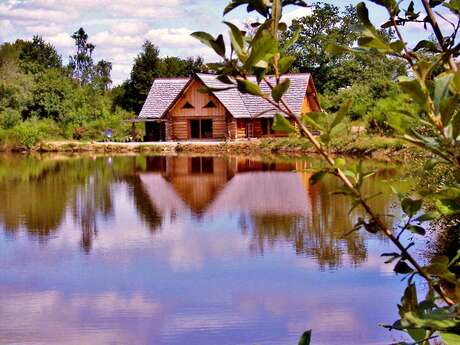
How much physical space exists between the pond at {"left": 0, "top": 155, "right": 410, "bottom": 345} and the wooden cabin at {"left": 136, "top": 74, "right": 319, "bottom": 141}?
58.9 ft

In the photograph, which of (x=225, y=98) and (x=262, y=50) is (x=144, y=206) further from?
(x=225, y=98)

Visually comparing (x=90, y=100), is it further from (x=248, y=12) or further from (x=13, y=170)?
(x=248, y=12)

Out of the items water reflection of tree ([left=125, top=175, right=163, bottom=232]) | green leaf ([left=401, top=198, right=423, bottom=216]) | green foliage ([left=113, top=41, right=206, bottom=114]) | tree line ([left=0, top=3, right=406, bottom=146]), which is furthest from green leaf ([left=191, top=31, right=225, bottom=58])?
green foliage ([left=113, top=41, right=206, bottom=114])

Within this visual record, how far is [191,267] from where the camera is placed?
1024 centimetres

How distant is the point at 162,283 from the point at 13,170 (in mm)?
17604

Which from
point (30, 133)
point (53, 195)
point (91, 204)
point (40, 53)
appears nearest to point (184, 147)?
point (30, 133)

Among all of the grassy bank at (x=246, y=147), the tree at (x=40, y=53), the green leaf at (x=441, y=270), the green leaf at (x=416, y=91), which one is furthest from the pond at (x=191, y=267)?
the tree at (x=40, y=53)

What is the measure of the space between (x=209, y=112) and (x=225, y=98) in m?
1.00

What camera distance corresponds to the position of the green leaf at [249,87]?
3.98 feet

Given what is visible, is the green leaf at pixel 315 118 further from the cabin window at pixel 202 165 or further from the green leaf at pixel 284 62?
the cabin window at pixel 202 165

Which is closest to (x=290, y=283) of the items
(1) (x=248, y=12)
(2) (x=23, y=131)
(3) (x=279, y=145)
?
(1) (x=248, y=12)

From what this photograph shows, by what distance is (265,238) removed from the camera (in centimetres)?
1233

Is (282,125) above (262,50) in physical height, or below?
below

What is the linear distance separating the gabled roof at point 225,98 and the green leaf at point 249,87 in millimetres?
34999
